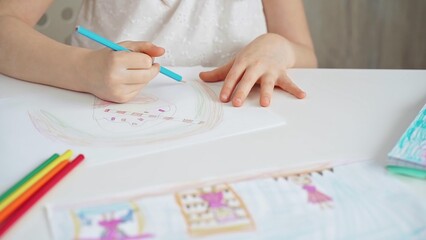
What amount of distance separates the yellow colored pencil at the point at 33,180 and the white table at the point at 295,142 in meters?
0.02

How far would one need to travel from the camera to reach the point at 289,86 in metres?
0.60

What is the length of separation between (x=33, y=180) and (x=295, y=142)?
23 cm

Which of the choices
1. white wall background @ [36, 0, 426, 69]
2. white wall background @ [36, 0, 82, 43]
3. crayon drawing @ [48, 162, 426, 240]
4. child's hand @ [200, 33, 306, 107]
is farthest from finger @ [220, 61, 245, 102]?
white wall background @ [36, 0, 426, 69]

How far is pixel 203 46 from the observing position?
0.84 meters

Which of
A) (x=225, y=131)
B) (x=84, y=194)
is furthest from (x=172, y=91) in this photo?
(x=84, y=194)

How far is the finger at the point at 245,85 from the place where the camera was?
0.57 m

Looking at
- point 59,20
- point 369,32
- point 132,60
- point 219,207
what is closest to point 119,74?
point 132,60

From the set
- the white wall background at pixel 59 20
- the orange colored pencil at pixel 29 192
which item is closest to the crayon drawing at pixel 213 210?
the orange colored pencil at pixel 29 192

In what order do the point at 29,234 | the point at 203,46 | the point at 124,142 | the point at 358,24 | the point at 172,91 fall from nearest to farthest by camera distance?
the point at 29,234 < the point at 124,142 < the point at 172,91 < the point at 203,46 < the point at 358,24

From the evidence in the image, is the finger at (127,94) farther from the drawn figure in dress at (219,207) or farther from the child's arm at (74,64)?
the drawn figure in dress at (219,207)

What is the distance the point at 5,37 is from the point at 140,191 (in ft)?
1.27

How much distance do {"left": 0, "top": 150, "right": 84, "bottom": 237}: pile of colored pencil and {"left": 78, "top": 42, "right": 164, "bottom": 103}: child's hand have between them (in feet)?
0.44

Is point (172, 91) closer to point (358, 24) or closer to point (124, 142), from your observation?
point (124, 142)

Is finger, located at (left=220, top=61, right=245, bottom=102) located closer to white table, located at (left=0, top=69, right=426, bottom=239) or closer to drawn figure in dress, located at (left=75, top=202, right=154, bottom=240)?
white table, located at (left=0, top=69, right=426, bottom=239)
